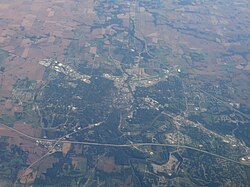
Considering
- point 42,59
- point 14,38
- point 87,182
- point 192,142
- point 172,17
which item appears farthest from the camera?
point 172,17

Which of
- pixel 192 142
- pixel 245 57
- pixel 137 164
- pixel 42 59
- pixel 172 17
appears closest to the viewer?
pixel 137 164

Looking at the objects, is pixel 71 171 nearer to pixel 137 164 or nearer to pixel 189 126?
pixel 137 164

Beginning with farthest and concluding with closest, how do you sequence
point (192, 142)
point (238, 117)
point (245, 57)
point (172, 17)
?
point (172, 17), point (245, 57), point (238, 117), point (192, 142)

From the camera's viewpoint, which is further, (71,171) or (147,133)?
(147,133)

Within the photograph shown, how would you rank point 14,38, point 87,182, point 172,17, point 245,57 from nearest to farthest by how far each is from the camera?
point 87,182
point 14,38
point 245,57
point 172,17

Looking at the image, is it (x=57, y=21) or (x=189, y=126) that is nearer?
(x=189, y=126)

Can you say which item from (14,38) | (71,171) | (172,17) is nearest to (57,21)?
(14,38)

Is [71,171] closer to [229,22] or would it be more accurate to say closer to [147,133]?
[147,133]

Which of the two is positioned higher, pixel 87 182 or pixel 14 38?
pixel 14 38

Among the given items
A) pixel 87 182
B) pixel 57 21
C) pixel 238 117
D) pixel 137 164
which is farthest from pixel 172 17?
pixel 87 182
